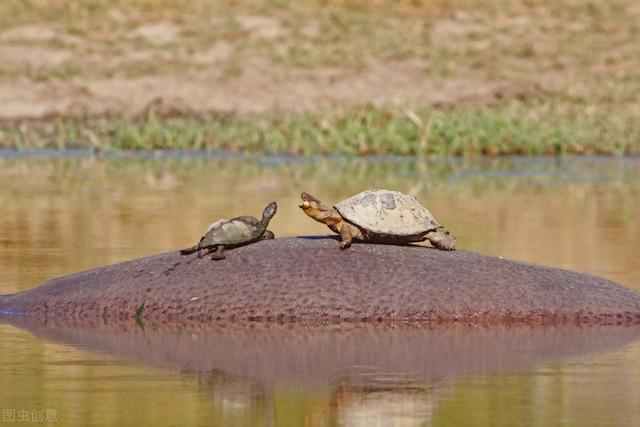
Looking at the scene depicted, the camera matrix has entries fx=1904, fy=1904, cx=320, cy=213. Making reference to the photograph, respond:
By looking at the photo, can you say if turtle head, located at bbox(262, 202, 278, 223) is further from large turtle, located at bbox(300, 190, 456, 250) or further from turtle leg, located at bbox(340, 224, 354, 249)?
turtle leg, located at bbox(340, 224, 354, 249)

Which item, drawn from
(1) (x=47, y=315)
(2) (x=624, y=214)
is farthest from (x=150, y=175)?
(1) (x=47, y=315)

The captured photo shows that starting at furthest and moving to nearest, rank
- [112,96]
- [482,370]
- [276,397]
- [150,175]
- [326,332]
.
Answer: [112,96] < [150,175] < [326,332] < [482,370] < [276,397]

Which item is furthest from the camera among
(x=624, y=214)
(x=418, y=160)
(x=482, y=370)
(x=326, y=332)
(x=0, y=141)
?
(x=0, y=141)

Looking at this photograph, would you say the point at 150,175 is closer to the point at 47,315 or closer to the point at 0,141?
the point at 0,141

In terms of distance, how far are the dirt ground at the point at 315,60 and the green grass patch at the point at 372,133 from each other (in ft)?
2.77

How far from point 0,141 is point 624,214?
35.9 ft

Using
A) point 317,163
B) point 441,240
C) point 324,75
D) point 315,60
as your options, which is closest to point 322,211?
point 441,240

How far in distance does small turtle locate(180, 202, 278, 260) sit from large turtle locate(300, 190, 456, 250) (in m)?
0.33

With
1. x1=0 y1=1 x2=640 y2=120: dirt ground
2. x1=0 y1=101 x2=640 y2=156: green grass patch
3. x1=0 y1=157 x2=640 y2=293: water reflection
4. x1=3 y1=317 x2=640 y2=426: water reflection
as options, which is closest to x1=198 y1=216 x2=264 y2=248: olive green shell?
x1=3 y1=317 x2=640 y2=426: water reflection

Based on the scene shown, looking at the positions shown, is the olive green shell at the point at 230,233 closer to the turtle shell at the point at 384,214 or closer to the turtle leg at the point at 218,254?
the turtle leg at the point at 218,254

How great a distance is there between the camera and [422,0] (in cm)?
3375

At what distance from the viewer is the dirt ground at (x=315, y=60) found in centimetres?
2819

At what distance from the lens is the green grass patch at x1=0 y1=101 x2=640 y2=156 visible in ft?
79.7

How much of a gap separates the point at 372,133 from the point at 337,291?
14.7 meters
